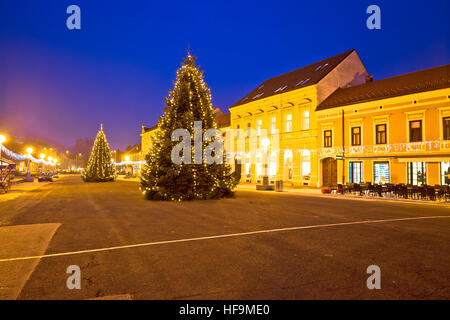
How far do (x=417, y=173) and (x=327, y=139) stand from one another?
28.3 ft

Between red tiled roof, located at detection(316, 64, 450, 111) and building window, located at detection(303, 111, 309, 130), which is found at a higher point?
red tiled roof, located at detection(316, 64, 450, 111)

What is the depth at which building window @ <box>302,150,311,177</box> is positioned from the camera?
31.5m

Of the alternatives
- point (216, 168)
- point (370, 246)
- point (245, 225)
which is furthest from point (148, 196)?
point (370, 246)

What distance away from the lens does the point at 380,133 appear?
25.9 meters

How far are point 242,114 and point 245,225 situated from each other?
32.5 metres

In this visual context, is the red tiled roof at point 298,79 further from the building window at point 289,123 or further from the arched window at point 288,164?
the arched window at point 288,164

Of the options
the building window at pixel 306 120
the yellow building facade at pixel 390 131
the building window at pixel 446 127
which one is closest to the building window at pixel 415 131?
the yellow building facade at pixel 390 131

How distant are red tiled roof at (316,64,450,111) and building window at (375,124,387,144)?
2344 millimetres

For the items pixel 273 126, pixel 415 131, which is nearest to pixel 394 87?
pixel 415 131

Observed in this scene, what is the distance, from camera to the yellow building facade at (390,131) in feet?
72.0

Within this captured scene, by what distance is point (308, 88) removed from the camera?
31.1 metres

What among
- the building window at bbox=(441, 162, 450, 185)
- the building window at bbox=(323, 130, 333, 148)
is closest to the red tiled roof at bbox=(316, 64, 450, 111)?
the building window at bbox=(323, 130, 333, 148)

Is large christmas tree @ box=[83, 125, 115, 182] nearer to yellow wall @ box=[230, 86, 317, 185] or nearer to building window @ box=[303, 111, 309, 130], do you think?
yellow wall @ box=[230, 86, 317, 185]
